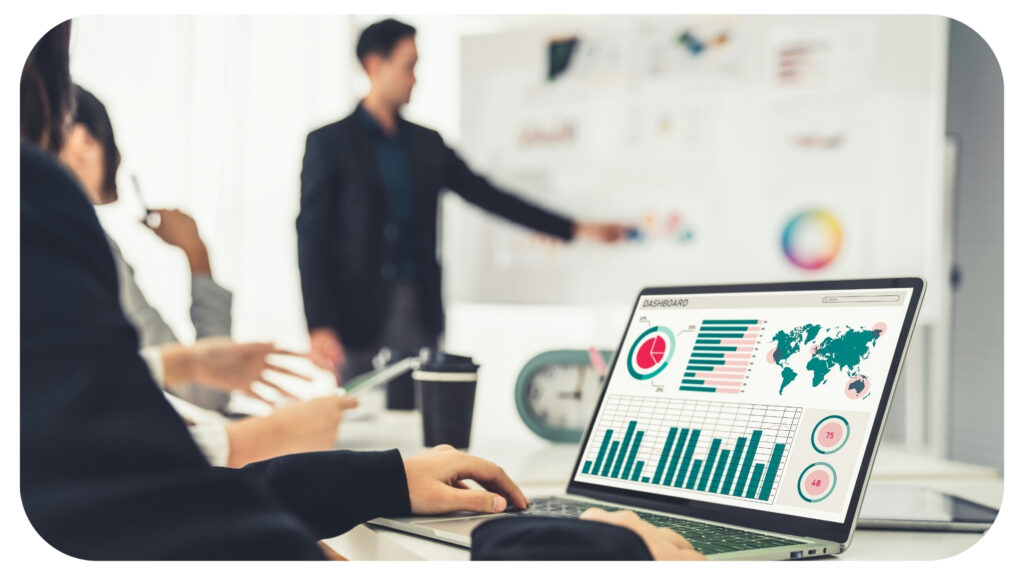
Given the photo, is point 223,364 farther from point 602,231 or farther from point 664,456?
point 602,231

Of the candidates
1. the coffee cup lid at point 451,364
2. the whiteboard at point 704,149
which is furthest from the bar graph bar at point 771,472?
the whiteboard at point 704,149

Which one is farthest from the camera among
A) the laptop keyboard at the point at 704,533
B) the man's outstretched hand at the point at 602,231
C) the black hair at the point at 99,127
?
the man's outstretched hand at the point at 602,231

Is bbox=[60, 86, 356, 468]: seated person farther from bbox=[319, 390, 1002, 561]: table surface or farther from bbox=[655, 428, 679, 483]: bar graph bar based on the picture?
bbox=[655, 428, 679, 483]: bar graph bar

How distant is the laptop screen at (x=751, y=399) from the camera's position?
2.16 ft

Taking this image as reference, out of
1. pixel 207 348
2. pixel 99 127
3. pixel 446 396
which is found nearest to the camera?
pixel 446 396

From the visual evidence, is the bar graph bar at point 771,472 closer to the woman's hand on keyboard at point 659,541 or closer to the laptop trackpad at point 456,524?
the woman's hand on keyboard at point 659,541

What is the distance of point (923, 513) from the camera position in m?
0.75

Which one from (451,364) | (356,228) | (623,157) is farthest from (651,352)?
(623,157)

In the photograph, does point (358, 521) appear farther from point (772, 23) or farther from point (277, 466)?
point (772, 23)

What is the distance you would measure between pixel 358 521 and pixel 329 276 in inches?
82.4

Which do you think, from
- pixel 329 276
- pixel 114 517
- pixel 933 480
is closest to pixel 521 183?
pixel 329 276

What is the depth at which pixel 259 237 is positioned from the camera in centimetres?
352

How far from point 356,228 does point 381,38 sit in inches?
25.0

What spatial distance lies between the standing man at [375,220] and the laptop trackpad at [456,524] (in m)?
1.95
